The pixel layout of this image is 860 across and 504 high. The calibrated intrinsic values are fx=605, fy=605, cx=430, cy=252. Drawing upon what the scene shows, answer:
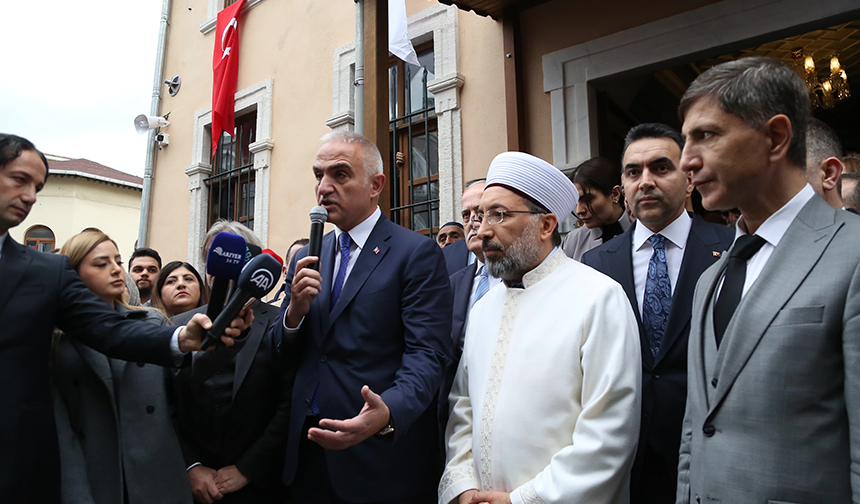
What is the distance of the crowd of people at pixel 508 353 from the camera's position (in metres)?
1.48

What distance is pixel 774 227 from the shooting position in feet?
5.36

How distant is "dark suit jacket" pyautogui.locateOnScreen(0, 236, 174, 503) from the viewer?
207 centimetres

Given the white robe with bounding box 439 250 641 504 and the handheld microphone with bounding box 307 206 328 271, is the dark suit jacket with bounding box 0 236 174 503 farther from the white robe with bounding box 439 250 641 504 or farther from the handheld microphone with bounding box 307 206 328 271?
the white robe with bounding box 439 250 641 504

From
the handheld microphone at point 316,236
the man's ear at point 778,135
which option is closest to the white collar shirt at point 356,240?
the handheld microphone at point 316,236

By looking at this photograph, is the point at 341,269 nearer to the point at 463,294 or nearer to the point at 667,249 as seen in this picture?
the point at 463,294

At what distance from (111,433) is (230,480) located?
0.53 meters

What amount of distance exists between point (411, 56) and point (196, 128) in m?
5.16

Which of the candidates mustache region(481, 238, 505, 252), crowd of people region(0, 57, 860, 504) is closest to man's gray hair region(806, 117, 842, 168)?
crowd of people region(0, 57, 860, 504)

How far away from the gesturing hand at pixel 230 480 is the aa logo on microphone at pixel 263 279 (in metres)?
1.11

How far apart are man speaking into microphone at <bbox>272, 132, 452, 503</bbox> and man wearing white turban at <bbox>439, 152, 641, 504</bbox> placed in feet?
0.63

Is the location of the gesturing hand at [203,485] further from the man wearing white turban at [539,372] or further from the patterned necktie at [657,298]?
the patterned necktie at [657,298]

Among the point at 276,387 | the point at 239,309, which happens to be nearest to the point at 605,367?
the point at 239,309

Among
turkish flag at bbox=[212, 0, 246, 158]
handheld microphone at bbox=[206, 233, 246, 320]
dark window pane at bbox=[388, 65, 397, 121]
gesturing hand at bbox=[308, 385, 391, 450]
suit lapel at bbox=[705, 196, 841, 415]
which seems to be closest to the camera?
suit lapel at bbox=[705, 196, 841, 415]

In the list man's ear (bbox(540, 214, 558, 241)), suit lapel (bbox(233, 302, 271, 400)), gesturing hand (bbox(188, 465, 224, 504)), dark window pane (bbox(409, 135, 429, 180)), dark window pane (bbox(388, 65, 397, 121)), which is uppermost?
dark window pane (bbox(388, 65, 397, 121))
